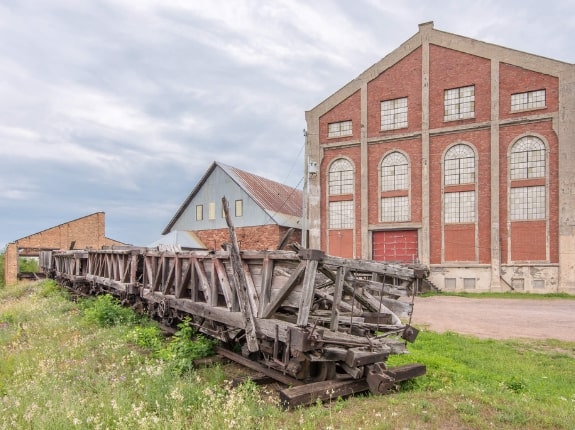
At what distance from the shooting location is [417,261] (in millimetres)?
24312

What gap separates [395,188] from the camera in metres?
25.5

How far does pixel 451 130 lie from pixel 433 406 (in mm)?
22118

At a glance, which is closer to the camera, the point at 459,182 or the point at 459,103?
the point at 459,182

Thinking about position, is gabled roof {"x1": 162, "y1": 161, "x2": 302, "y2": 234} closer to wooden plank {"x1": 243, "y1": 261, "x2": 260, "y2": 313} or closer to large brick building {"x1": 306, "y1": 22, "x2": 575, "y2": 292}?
large brick building {"x1": 306, "y1": 22, "x2": 575, "y2": 292}

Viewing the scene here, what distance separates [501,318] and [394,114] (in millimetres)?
16059

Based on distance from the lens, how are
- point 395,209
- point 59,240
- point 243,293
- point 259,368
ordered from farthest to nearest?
point 59,240, point 395,209, point 259,368, point 243,293

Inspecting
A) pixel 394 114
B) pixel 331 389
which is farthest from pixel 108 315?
pixel 394 114

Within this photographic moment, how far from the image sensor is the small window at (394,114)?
25656mm

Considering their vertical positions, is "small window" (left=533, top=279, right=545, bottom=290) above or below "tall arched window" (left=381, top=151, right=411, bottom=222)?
below

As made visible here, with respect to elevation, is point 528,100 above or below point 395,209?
above

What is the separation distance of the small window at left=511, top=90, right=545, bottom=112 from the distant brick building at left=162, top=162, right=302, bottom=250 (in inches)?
614

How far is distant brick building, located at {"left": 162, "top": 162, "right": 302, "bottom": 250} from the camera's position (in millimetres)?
29078

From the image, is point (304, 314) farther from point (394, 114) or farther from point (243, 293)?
point (394, 114)

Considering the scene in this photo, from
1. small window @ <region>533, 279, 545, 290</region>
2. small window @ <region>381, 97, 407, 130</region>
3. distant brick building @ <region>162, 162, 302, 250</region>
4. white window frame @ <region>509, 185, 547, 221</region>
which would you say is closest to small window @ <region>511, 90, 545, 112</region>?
white window frame @ <region>509, 185, 547, 221</region>
